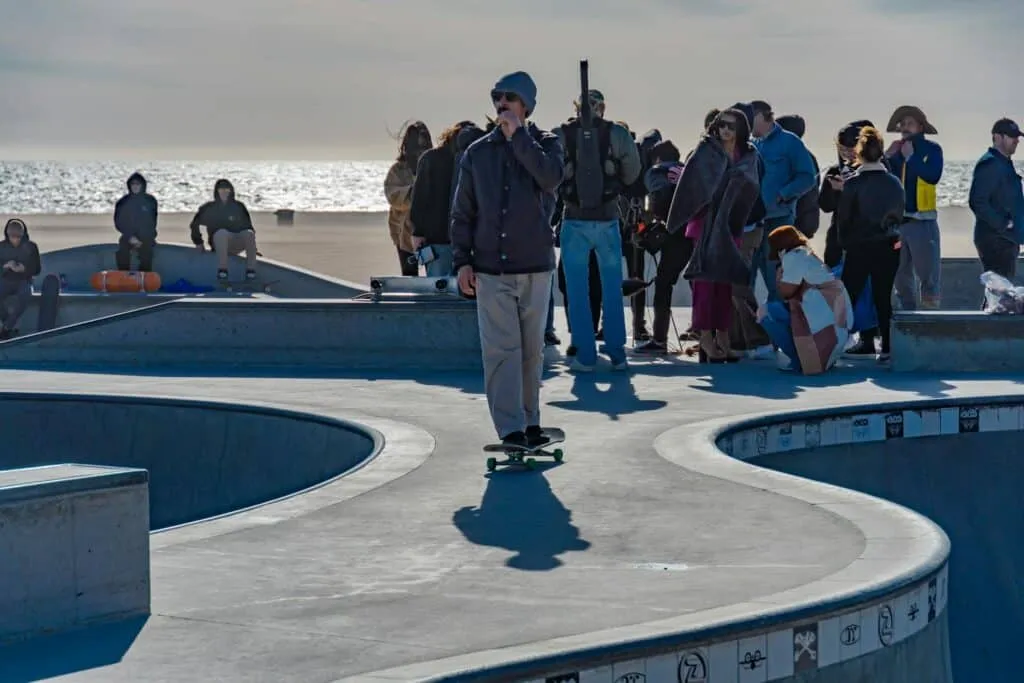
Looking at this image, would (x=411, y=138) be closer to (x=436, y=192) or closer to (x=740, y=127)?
(x=436, y=192)

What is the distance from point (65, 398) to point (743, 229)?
5.23 meters

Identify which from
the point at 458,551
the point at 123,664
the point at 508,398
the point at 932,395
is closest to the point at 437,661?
the point at 123,664

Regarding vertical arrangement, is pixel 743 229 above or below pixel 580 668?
above

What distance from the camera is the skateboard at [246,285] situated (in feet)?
73.5

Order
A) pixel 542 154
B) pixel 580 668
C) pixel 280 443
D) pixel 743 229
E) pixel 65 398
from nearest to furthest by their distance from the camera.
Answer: pixel 580 668, pixel 542 154, pixel 280 443, pixel 65 398, pixel 743 229

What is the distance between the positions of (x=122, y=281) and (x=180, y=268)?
1.31m

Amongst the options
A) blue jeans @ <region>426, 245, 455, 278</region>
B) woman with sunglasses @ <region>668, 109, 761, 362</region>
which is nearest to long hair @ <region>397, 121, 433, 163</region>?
blue jeans @ <region>426, 245, 455, 278</region>

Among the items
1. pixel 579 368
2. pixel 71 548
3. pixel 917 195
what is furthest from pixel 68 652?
pixel 917 195

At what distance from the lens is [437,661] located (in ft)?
17.1

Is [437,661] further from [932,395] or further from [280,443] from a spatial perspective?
[932,395]

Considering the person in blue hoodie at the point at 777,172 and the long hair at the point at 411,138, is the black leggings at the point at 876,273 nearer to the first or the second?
the person in blue hoodie at the point at 777,172

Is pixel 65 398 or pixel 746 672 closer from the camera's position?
pixel 746 672

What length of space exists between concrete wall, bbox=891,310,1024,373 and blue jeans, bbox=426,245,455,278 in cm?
380

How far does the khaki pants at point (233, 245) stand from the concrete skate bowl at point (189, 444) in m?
10.2
